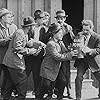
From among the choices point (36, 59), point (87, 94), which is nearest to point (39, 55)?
point (36, 59)

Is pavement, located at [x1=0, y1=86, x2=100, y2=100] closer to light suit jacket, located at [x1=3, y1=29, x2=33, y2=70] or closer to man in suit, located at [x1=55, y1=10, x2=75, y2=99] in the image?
man in suit, located at [x1=55, y1=10, x2=75, y2=99]

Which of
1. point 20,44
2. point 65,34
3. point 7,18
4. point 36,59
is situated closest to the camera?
point 20,44

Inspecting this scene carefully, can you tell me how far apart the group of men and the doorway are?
8108 mm

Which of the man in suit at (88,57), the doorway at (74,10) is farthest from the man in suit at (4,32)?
the doorway at (74,10)

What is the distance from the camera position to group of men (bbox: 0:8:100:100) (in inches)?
289

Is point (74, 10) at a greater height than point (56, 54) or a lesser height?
greater

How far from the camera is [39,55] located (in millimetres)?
8008

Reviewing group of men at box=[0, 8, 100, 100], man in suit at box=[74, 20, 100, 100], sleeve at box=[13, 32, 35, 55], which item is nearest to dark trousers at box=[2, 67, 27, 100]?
group of men at box=[0, 8, 100, 100]

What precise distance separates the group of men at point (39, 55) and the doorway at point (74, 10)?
811cm

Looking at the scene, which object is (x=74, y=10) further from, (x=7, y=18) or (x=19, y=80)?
(x=19, y=80)

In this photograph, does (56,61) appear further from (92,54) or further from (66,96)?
(66,96)

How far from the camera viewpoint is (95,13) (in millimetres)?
11430

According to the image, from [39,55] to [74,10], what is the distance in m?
9.19

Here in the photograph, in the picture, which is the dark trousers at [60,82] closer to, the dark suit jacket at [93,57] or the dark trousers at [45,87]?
the dark trousers at [45,87]
